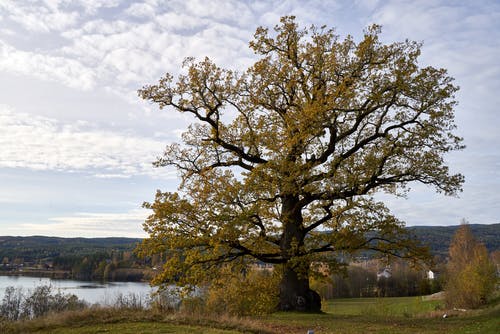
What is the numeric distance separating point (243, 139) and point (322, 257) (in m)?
5.65

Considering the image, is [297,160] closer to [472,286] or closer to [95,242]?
[472,286]

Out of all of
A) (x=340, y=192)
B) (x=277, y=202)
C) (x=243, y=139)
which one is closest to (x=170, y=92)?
(x=243, y=139)

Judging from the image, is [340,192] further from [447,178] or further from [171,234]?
[171,234]

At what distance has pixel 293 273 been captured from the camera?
1661 cm

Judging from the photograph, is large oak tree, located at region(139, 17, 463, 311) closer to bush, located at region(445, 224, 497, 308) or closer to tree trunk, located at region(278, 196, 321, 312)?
tree trunk, located at region(278, 196, 321, 312)

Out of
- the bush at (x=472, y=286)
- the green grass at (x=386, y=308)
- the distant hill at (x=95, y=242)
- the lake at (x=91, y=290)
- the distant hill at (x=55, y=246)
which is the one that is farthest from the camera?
the distant hill at (x=95, y=242)

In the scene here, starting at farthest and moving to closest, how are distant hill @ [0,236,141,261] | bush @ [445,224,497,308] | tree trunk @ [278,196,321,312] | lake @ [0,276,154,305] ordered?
distant hill @ [0,236,141,261]
bush @ [445,224,497,308]
lake @ [0,276,154,305]
tree trunk @ [278,196,321,312]

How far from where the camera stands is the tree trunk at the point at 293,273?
16078 mm

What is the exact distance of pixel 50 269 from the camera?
79.9m

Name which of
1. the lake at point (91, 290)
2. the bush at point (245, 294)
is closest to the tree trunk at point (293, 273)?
the bush at point (245, 294)

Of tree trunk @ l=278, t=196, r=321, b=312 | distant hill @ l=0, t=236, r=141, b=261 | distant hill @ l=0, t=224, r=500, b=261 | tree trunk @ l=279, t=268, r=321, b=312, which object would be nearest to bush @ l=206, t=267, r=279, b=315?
tree trunk @ l=279, t=268, r=321, b=312

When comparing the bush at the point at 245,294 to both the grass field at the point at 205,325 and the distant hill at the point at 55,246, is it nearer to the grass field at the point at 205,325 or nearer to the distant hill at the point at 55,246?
the grass field at the point at 205,325

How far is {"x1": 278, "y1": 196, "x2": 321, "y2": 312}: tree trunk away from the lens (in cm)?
1608

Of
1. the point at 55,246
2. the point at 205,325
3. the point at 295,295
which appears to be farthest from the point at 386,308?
the point at 55,246
